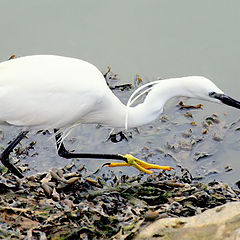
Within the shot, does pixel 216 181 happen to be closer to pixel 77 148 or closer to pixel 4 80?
pixel 77 148

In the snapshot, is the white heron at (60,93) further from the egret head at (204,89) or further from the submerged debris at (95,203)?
the submerged debris at (95,203)

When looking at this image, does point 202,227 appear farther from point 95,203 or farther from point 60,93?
point 60,93

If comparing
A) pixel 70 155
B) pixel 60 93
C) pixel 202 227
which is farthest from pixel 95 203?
pixel 202 227

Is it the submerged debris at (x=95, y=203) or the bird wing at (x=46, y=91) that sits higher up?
the bird wing at (x=46, y=91)

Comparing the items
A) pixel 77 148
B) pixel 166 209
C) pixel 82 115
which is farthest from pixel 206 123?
pixel 166 209

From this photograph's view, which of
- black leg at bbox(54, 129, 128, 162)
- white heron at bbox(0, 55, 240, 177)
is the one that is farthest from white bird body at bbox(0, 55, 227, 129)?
black leg at bbox(54, 129, 128, 162)

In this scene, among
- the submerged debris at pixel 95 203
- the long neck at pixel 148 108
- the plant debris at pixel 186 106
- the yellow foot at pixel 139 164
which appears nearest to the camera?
the submerged debris at pixel 95 203

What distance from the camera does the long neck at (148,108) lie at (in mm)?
4355

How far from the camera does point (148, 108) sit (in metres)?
4.52

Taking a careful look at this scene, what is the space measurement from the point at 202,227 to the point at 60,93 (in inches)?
76.3

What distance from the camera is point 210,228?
2740 mm

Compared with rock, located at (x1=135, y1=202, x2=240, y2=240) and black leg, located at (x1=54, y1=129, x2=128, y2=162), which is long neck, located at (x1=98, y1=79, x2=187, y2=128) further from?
rock, located at (x1=135, y1=202, x2=240, y2=240)

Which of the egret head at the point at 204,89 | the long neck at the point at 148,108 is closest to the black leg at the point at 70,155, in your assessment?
the long neck at the point at 148,108

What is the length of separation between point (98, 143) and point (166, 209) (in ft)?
6.91
